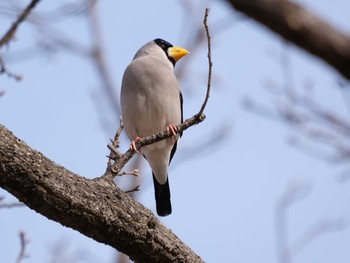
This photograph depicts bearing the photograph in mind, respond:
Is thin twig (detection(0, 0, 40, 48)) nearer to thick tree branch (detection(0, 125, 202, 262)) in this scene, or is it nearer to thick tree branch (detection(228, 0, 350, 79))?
thick tree branch (detection(0, 125, 202, 262))

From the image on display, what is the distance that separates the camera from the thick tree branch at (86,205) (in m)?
2.88

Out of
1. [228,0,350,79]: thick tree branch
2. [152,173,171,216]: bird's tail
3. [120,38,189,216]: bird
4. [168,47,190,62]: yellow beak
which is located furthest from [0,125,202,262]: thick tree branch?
[168,47,190,62]: yellow beak

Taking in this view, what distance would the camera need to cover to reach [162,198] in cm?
589

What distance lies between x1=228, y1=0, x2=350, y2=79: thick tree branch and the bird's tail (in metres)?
4.48

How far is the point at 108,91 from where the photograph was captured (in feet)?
39.1

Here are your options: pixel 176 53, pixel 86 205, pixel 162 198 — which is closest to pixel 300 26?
pixel 86 205

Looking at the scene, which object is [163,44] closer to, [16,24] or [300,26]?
[16,24]

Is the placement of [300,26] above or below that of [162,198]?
below

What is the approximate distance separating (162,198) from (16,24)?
2.42 m

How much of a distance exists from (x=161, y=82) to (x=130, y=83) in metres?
0.27

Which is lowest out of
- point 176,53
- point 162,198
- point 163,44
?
point 162,198

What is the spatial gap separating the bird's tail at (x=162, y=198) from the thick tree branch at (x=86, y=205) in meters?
2.39

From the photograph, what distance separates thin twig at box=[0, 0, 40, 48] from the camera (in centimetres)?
393

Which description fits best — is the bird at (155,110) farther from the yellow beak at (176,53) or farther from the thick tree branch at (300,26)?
the thick tree branch at (300,26)
